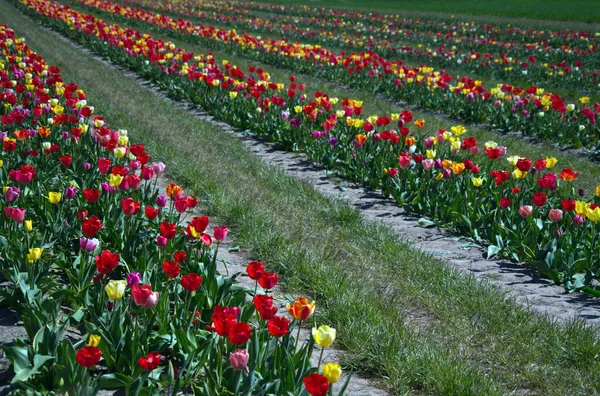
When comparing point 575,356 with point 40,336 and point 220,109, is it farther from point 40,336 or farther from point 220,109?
point 220,109

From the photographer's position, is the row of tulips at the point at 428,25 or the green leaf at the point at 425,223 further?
the row of tulips at the point at 428,25

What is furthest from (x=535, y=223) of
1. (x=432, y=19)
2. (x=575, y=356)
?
(x=432, y=19)

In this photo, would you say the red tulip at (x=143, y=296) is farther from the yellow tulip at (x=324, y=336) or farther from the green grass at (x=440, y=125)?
the green grass at (x=440, y=125)

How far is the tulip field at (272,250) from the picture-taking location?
326 centimetres

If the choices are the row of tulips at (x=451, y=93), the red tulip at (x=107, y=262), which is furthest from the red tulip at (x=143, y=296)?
the row of tulips at (x=451, y=93)

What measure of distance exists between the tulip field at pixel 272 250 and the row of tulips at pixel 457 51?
4851mm

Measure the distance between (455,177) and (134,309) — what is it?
379 centimetres

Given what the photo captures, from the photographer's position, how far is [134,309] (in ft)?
13.1

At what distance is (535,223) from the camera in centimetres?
546

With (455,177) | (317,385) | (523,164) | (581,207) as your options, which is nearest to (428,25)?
(455,177)

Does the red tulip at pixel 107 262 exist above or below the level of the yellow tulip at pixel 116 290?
above

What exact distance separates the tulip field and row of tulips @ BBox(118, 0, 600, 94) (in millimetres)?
4851

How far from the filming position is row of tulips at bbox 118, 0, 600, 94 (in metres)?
16.2

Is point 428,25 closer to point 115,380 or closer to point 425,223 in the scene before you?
Answer: point 425,223
